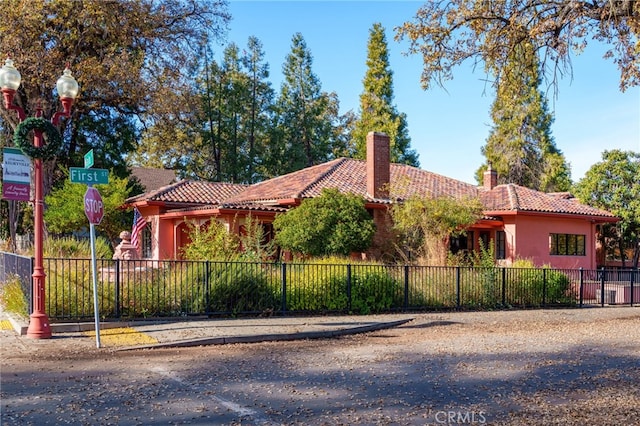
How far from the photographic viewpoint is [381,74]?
4884 cm

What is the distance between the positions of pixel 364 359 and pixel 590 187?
1164 inches

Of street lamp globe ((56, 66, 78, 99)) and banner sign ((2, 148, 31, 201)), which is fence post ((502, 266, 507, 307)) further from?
banner sign ((2, 148, 31, 201))

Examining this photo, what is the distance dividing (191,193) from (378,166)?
9.15 metres

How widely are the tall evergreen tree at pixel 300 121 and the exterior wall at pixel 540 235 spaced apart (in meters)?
23.5

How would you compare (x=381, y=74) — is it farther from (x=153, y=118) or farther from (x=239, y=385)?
(x=239, y=385)

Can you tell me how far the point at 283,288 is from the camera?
1500cm

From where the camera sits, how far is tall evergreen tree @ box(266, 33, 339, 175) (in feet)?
163

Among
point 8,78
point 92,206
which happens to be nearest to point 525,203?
point 92,206

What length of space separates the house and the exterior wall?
0.15ft

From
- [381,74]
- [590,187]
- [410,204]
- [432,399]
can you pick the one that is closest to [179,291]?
[432,399]

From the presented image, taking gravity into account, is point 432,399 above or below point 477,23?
below

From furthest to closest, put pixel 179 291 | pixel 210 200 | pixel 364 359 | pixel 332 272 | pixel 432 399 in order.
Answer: pixel 210 200 < pixel 332 272 < pixel 179 291 < pixel 364 359 < pixel 432 399

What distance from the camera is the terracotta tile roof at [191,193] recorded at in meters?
28.4

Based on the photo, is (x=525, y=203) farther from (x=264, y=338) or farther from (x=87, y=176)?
(x=87, y=176)
